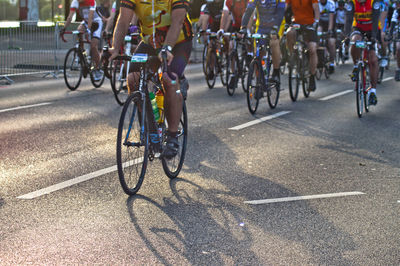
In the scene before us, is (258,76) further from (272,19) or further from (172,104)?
(172,104)

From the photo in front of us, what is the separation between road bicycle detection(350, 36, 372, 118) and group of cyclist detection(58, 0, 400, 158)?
3.2 inches

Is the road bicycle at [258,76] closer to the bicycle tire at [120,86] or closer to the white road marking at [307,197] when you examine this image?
the bicycle tire at [120,86]

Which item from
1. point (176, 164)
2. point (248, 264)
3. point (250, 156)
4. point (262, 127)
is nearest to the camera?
point (248, 264)

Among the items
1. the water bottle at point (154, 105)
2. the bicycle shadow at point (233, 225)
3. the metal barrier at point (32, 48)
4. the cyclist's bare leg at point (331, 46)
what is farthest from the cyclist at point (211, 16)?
the water bottle at point (154, 105)

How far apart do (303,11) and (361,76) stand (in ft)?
6.77

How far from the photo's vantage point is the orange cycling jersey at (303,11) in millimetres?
12078

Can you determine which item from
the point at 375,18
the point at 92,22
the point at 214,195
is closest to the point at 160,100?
the point at 214,195

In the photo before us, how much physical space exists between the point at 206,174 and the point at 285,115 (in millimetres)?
4370

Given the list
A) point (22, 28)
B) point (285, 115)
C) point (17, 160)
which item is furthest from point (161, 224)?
point (22, 28)

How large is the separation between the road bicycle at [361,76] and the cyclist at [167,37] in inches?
191

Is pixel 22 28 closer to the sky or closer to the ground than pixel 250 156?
closer to the sky

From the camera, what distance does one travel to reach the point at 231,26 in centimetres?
1466

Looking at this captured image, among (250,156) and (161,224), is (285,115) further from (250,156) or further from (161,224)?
(161,224)

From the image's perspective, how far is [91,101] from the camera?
1204cm
